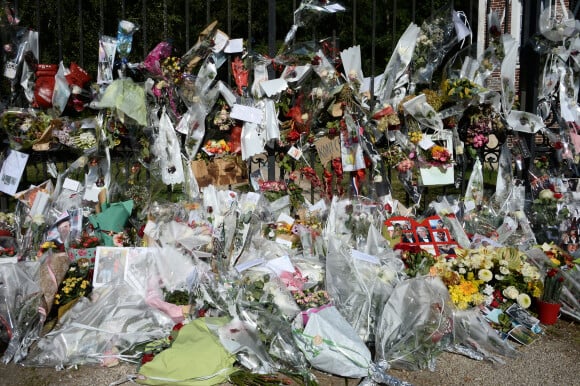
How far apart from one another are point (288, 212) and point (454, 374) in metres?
1.86

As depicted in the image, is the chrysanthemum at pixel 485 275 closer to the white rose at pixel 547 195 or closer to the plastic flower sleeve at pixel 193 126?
the white rose at pixel 547 195

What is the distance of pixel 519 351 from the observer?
11.8ft

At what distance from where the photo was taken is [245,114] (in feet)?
15.6

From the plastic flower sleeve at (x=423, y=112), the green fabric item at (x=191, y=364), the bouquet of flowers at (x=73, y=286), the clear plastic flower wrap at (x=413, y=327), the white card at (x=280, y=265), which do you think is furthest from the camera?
the plastic flower sleeve at (x=423, y=112)

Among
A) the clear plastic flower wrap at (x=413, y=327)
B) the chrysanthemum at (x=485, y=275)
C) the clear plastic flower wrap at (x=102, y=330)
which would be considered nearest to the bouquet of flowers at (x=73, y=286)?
the clear plastic flower wrap at (x=102, y=330)

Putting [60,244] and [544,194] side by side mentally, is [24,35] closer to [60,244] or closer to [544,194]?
[60,244]

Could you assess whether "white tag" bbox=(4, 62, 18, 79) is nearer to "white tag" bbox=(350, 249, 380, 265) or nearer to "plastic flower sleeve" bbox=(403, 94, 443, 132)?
"white tag" bbox=(350, 249, 380, 265)

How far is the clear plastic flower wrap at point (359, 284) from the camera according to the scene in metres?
3.58

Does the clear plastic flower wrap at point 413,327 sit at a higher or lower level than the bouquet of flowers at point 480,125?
lower

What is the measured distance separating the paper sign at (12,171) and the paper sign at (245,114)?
1.70 metres

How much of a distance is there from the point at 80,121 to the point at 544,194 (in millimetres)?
3843

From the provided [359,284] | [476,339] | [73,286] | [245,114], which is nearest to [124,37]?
[245,114]

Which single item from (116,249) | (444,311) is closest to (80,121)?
(116,249)

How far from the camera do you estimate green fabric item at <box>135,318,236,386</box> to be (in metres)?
3.10
